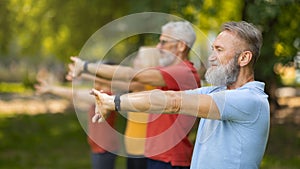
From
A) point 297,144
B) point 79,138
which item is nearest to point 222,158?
point 297,144

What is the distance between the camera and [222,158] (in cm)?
303

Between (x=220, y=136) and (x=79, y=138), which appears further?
(x=79, y=138)

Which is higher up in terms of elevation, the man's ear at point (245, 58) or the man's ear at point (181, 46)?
the man's ear at point (245, 58)

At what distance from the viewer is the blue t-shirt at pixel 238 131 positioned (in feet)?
9.55

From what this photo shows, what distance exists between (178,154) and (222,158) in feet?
4.02

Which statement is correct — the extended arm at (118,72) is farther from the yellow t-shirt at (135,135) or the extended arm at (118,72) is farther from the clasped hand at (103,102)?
the clasped hand at (103,102)

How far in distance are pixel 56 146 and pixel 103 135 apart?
827cm

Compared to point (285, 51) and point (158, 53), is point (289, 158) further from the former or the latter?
point (158, 53)

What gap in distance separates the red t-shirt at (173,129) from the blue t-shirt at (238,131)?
0.92m

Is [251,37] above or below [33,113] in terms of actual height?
above

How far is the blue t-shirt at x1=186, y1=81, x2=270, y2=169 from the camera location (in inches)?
115

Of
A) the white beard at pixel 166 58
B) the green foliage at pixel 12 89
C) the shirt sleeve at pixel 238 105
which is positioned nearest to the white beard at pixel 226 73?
the shirt sleeve at pixel 238 105

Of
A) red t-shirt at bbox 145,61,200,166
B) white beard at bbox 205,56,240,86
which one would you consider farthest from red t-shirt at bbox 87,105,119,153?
white beard at bbox 205,56,240,86

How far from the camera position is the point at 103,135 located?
5359 mm
